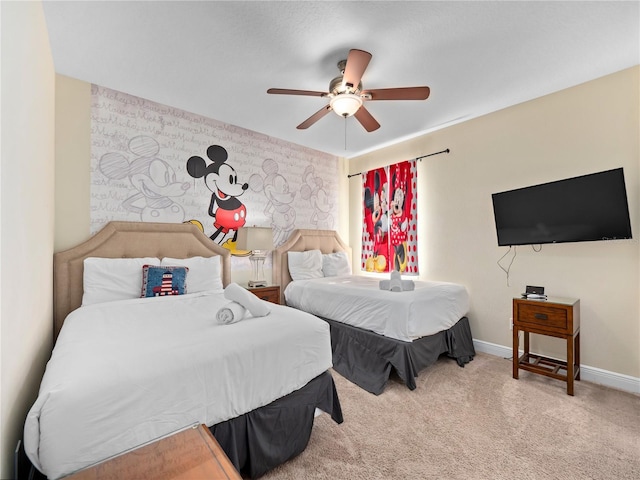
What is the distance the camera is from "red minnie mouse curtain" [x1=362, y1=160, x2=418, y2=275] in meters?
3.99

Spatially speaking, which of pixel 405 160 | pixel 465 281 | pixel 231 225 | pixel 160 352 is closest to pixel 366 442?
pixel 160 352

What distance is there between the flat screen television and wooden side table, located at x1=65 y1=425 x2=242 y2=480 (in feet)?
9.91

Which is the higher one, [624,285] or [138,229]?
[138,229]

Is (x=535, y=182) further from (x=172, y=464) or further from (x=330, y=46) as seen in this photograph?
(x=172, y=464)

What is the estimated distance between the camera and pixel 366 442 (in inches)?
70.4

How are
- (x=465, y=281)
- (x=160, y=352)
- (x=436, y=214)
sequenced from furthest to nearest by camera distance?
(x=436, y=214) → (x=465, y=281) → (x=160, y=352)

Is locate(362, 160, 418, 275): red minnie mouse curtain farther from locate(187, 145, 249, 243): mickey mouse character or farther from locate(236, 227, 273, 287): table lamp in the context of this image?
locate(187, 145, 249, 243): mickey mouse character

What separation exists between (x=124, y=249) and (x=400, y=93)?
109 inches

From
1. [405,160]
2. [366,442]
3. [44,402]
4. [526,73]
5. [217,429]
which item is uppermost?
[526,73]

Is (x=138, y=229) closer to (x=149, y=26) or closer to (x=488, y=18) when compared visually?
(x=149, y=26)

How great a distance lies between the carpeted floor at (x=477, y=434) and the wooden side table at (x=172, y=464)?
0.75m

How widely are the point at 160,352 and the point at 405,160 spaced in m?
3.74

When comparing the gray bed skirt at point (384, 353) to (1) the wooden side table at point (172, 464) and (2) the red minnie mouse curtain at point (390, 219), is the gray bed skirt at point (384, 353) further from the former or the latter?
(1) the wooden side table at point (172, 464)

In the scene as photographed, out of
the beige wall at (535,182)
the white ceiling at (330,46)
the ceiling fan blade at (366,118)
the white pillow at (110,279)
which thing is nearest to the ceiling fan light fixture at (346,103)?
the ceiling fan blade at (366,118)
